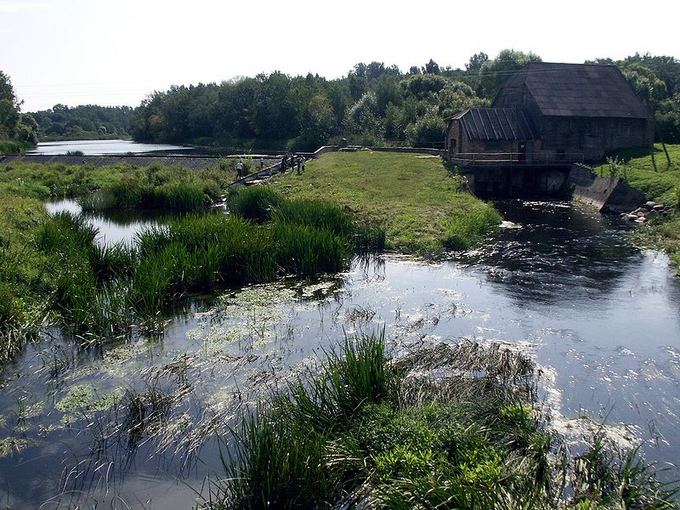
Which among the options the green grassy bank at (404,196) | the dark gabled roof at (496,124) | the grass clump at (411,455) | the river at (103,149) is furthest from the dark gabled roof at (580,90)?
the river at (103,149)

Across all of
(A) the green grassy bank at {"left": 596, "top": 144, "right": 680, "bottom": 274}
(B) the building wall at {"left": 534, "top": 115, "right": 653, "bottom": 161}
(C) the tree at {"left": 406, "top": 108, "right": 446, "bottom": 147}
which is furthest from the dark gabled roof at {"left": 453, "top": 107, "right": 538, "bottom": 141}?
(C) the tree at {"left": 406, "top": 108, "right": 446, "bottom": 147}

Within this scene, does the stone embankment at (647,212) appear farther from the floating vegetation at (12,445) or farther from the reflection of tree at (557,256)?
the floating vegetation at (12,445)

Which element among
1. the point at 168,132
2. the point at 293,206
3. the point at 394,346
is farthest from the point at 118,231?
the point at 168,132

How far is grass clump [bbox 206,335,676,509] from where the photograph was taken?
25.6 feet

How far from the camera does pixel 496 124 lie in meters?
→ 43.1

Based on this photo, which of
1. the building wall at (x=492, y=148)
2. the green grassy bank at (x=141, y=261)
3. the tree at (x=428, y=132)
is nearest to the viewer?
the green grassy bank at (x=141, y=261)

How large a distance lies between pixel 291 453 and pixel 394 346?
20.8 ft

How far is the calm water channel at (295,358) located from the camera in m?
9.58

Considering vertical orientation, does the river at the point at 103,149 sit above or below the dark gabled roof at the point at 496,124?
below

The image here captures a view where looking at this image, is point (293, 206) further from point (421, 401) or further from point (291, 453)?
point (291, 453)

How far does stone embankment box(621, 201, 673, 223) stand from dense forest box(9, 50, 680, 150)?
13.1 m

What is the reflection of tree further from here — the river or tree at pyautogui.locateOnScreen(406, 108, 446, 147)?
the river

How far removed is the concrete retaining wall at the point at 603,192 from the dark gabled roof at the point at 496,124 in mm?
5520

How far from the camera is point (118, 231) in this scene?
30453 millimetres
